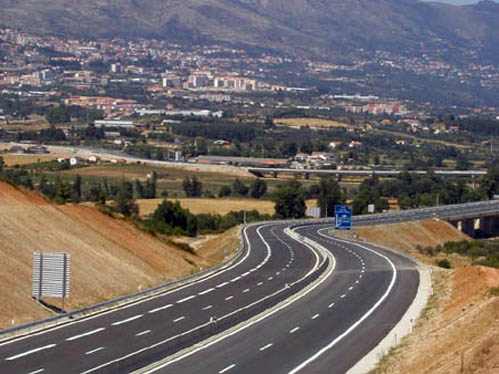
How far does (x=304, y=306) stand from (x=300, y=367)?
36.4ft

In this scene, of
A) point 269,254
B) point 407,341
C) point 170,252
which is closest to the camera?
point 407,341

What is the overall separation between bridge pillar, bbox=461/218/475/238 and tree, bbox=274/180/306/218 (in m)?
13.2

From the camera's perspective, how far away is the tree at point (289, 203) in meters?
101

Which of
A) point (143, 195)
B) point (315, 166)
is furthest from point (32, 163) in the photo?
point (315, 166)

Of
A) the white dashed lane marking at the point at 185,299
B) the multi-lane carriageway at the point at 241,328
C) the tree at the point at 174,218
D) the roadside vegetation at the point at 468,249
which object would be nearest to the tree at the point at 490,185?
the roadside vegetation at the point at 468,249

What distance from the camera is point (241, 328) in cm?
3284

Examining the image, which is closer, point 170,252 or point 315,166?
point 170,252

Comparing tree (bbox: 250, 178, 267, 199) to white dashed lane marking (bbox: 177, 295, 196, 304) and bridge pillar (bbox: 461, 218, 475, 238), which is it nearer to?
bridge pillar (bbox: 461, 218, 475, 238)

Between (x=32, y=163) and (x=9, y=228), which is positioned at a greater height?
(x=9, y=228)

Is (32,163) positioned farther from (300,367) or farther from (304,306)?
(300,367)

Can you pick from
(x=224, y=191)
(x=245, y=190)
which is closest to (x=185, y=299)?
(x=224, y=191)

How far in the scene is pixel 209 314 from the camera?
34.9 meters

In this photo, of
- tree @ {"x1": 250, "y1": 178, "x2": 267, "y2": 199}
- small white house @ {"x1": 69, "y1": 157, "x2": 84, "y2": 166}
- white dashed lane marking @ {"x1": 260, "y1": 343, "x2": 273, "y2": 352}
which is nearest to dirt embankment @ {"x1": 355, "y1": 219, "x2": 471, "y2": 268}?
tree @ {"x1": 250, "y1": 178, "x2": 267, "y2": 199}

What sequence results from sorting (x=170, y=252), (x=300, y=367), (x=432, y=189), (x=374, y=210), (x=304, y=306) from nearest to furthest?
1. (x=300, y=367)
2. (x=304, y=306)
3. (x=170, y=252)
4. (x=374, y=210)
5. (x=432, y=189)
